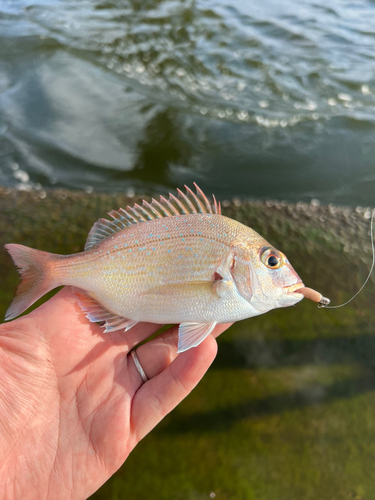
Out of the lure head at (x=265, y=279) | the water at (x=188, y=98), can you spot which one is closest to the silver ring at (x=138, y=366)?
the lure head at (x=265, y=279)

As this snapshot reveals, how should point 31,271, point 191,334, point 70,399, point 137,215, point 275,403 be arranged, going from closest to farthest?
point 191,334, point 70,399, point 31,271, point 137,215, point 275,403

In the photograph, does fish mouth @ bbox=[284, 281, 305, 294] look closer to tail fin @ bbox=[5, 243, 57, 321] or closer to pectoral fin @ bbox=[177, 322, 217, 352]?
pectoral fin @ bbox=[177, 322, 217, 352]

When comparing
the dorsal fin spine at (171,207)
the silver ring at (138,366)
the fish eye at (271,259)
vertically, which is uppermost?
the dorsal fin spine at (171,207)

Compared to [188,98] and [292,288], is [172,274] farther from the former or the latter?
[188,98]

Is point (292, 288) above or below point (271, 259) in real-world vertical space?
below

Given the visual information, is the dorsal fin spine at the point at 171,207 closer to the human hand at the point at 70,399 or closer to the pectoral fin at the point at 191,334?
the pectoral fin at the point at 191,334

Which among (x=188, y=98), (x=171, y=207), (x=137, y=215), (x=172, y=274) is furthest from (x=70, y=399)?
(x=188, y=98)

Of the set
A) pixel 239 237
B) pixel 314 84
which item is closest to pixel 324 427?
pixel 239 237
